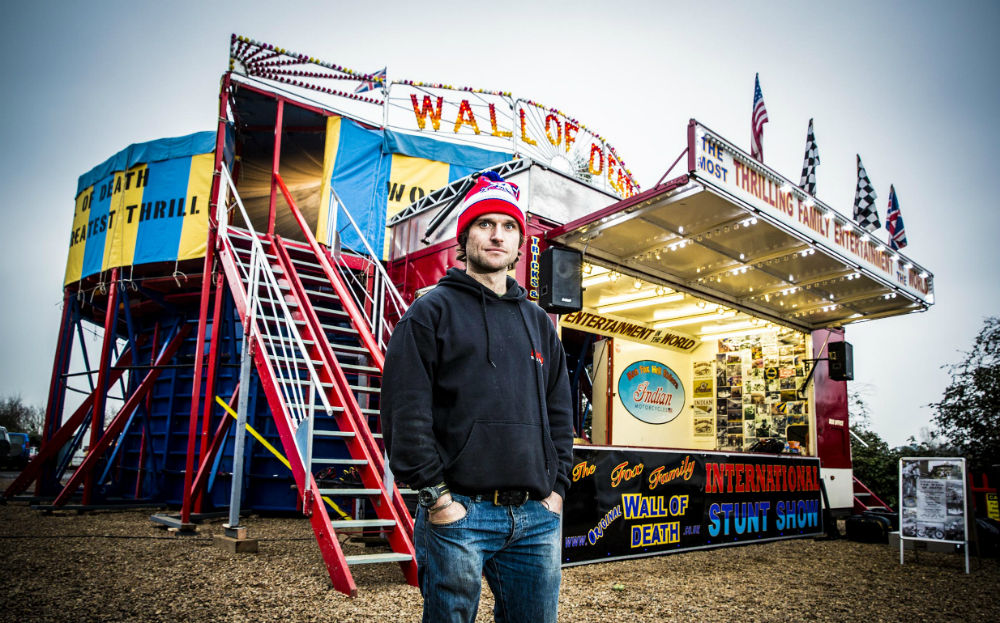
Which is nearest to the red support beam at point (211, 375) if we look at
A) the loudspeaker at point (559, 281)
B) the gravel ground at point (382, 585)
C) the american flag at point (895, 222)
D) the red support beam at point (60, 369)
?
the gravel ground at point (382, 585)

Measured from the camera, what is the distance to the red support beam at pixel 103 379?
10312 millimetres

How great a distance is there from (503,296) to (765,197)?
5.75 m

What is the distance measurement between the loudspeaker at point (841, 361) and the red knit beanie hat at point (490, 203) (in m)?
10.3

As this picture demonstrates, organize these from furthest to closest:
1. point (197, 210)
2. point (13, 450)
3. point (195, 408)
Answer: point (13, 450) < point (197, 210) < point (195, 408)

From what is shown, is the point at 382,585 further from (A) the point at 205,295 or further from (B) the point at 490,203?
(A) the point at 205,295

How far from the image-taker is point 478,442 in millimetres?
1775

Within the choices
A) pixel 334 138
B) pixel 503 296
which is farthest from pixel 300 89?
pixel 503 296

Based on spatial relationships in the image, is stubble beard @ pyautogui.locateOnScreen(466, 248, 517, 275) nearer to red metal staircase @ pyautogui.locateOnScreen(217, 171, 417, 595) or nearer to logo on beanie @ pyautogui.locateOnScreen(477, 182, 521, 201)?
logo on beanie @ pyautogui.locateOnScreen(477, 182, 521, 201)

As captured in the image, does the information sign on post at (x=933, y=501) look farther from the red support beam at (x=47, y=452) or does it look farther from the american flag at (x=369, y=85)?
the red support beam at (x=47, y=452)

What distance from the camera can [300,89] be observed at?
10953 mm

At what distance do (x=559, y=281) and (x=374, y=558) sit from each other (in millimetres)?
3787

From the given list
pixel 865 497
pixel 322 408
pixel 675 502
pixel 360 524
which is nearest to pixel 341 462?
pixel 360 524

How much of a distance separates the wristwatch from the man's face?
2.45 feet

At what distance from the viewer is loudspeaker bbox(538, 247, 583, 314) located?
23.6 feet
